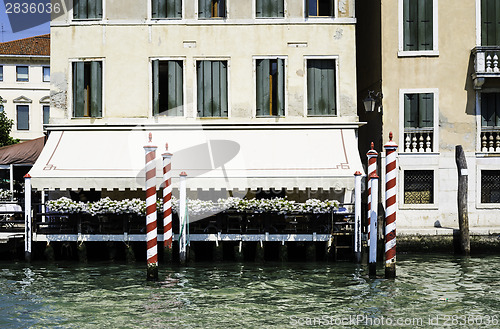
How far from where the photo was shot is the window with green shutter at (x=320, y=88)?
18266 mm

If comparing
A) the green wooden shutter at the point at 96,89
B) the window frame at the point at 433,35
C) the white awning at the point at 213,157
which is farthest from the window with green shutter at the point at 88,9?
the window frame at the point at 433,35

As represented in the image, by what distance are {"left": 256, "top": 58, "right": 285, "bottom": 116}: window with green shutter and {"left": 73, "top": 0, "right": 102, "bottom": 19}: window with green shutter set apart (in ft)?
13.2

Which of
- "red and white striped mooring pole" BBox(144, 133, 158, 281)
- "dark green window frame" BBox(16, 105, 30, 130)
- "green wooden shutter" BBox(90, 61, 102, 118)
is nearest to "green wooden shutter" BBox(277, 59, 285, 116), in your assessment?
"green wooden shutter" BBox(90, 61, 102, 118)

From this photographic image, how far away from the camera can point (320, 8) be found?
60.6 feet

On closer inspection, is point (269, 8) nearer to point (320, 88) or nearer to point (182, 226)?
point (320, 88)

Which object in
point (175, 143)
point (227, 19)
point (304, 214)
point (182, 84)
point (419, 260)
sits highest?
point (227, 19)

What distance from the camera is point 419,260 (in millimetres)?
15875

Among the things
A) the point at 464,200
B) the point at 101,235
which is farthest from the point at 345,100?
the point at 101,235

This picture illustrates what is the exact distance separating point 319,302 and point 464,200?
7.23 m

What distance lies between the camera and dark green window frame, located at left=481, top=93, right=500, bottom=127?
18.8 metres

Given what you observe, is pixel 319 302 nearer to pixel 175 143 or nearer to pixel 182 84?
pixel 175 143

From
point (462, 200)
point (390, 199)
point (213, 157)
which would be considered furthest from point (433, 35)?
point (390, 199)

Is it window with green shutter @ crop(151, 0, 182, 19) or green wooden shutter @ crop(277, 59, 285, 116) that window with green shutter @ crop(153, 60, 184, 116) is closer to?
window with green shutter @ crop(151, 0, 182, 19)

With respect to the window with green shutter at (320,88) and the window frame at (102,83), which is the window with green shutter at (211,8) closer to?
the window with green shutter at (320,88)
